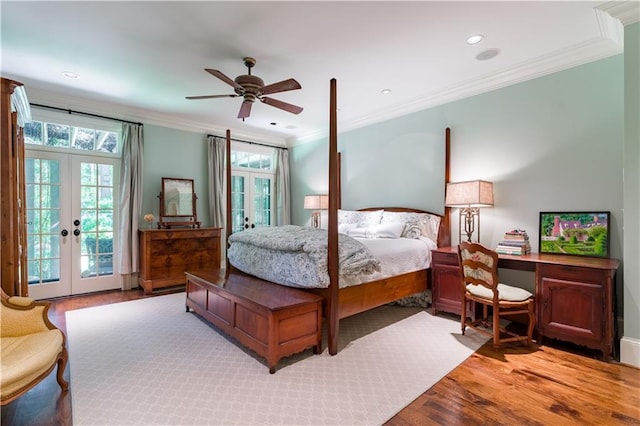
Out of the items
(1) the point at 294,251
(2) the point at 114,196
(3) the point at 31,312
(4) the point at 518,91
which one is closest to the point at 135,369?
(3) the point at 31,312

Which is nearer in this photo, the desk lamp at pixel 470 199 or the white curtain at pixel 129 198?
the desk lamp at pixel 470 199

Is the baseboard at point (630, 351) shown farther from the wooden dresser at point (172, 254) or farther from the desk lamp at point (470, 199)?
the wooden dresser at point (172, 254)

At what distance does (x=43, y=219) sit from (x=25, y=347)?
10.7 ft

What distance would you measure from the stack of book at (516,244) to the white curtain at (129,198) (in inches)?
203

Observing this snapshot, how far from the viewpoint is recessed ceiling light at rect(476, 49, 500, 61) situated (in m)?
3.14

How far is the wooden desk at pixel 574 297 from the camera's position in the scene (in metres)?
2.49

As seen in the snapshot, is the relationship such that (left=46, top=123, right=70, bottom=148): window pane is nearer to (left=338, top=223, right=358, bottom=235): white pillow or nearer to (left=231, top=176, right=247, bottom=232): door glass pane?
(left=231, top=176, right=247, bottom=232): door glass pane

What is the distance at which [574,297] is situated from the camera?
2.64 meters

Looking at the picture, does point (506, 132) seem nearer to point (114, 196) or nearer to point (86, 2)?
point (86, 2)

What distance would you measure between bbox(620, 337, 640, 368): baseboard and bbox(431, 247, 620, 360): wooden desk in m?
0.07

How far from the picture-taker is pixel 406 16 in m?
2.57

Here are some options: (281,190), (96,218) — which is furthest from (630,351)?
(96,218)

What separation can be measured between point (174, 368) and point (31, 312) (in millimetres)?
1038

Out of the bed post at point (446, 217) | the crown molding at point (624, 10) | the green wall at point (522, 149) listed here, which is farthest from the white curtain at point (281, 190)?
the crown molding at point (624, 10)
